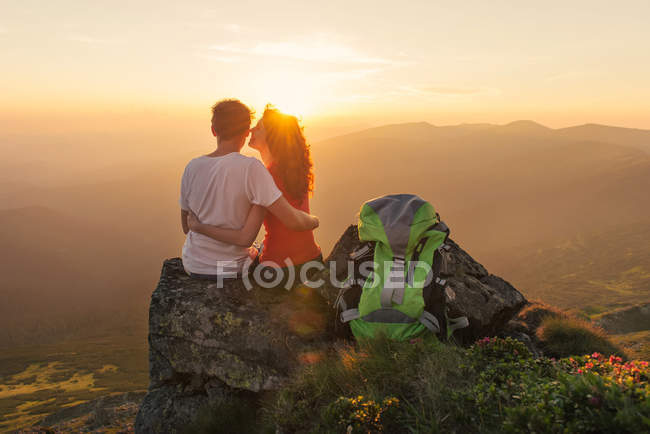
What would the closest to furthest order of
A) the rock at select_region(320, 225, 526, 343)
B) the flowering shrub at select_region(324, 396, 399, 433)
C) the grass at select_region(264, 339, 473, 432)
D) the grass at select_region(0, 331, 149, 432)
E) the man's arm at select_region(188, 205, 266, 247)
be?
1. the flowering shrub at select_region(324, 396, 399, 433)
2. the grass at select_region(264, 339, 473, 432)
3. the man's arm at select_region(188, 205, 266, 247)
4. the rock at select_region(320, 225, 526, 343)
5. the grass at select_region(0, 331, 149, 432)

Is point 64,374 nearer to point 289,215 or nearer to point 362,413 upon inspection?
point 289,215

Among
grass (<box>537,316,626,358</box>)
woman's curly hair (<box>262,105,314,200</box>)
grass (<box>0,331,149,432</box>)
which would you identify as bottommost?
grass (<box>0,331,149,432</box>)

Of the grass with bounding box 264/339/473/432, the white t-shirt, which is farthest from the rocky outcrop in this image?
the white t-shirt

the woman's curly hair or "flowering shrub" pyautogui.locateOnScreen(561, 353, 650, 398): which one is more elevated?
the woman's curly hair

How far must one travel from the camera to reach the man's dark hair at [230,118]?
4.65 m

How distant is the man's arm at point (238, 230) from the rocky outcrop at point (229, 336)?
38.3 inches

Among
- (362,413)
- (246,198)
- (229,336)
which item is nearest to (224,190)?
(246,198)

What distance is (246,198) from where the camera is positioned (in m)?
4.78

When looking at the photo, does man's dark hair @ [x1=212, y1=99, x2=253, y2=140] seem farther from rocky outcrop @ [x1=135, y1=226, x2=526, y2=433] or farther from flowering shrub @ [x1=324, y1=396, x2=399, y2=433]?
flowering shrub @ [x1=324, y1=396, x2=399, y2=433]

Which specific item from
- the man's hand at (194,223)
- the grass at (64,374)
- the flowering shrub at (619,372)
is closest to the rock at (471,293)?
the flowering shrub at (619,372)

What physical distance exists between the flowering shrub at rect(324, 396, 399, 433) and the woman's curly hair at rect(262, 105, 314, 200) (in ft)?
8.09

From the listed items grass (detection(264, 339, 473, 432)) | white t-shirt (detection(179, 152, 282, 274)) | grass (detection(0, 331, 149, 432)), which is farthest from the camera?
grass (detection(0, 331, 149, 432))

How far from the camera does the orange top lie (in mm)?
5090

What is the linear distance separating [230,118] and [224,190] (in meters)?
0.82
